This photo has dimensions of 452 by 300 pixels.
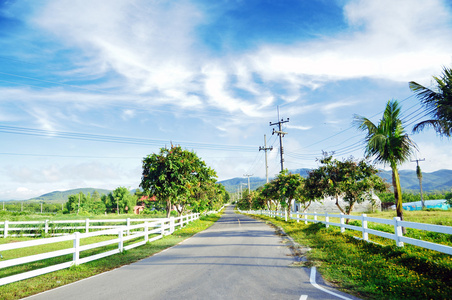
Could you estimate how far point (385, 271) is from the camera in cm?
761

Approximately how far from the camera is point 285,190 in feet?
99.0

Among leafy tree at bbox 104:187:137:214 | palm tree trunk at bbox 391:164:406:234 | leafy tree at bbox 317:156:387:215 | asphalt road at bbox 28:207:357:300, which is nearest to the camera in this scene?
asphalt road at bbox 28:207:357:300

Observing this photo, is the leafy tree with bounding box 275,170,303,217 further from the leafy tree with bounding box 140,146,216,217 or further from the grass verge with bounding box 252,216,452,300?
the grass verge with bounding box 252,216,452,300

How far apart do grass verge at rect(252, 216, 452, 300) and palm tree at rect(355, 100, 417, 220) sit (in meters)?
3.77

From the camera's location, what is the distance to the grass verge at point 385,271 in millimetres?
6105

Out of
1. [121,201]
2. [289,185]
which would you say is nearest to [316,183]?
[289,185]

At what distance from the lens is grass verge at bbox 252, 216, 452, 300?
20.0 feet

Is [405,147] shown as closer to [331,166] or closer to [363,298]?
[331,166]

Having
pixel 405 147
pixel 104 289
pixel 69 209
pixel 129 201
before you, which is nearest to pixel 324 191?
pixel 405 147

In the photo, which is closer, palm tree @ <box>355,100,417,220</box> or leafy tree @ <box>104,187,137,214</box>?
palm tree @ <box>355,100,417,220</box>

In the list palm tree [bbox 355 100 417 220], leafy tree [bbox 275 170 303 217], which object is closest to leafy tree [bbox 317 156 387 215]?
palm tree [bbox 355 100 417 220]

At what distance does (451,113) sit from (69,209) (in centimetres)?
9419

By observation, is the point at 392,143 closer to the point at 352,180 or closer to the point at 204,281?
the point at 352,180

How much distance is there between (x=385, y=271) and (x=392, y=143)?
23.8ft
